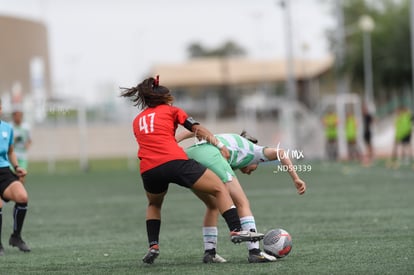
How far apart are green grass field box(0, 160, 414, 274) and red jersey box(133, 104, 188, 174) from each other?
1.07 m

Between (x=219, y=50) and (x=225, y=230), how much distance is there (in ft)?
428

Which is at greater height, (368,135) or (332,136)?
(368,135)

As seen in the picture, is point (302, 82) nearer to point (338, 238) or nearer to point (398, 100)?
point (398, 100)

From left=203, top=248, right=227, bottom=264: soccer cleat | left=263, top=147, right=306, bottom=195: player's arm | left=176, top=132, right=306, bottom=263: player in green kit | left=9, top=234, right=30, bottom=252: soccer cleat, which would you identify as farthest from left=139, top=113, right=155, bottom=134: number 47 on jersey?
left=9, top=234, right=30, bottom=252: soccer cleat

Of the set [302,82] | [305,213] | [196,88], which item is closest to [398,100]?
[302,82]

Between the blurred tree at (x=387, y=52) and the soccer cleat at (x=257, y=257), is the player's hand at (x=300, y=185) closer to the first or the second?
the soccer cleat at (x=257, y=257)

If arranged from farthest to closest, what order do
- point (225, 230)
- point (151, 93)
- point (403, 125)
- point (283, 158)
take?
point (403, 125) < point (225, 230) < point (283, 158) < point (151, 93)

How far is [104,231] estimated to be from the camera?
15289 mm

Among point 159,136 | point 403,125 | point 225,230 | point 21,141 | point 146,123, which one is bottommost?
point 403,125

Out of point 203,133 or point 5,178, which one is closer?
point 203,133

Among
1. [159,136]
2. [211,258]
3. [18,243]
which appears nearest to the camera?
[159,136]

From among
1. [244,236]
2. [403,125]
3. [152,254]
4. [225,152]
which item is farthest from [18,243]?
[403,125]

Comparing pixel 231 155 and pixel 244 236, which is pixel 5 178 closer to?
pixel 231 155

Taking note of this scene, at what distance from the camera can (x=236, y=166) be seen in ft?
33.9
